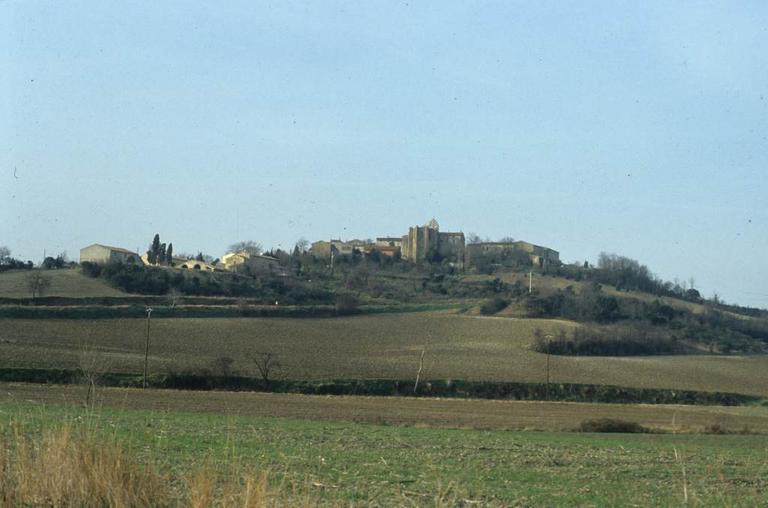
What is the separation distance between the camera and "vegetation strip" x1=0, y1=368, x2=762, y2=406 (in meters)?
53.4

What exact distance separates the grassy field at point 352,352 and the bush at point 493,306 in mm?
10571

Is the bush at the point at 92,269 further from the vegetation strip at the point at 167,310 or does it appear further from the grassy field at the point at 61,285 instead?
the vegetation strip at the point at 167,310

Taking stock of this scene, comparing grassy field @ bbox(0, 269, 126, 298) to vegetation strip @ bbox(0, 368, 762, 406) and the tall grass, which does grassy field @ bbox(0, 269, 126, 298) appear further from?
the tall grass

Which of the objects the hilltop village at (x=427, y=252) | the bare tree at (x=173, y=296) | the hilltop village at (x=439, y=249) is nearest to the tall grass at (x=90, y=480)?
the bare tree at (x=173, y=296)

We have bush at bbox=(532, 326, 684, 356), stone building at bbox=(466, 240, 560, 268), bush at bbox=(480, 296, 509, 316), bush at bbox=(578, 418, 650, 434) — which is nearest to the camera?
bush at bbox=(578, 418, 650, 434)

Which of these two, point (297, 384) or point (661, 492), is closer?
point (661, 492)

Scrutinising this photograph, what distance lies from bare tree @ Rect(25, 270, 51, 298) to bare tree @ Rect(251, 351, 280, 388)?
90.6 ft

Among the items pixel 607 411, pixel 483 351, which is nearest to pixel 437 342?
pixel 483 351

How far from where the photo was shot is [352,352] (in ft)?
243

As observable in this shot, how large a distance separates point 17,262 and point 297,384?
56382 millimetres

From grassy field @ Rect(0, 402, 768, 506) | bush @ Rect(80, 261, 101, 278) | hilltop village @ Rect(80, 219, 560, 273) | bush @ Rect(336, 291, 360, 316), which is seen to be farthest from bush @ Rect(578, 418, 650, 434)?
hilltop village @ Rect(80, 219, 560, 273)

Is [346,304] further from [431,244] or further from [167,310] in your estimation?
[431,244]

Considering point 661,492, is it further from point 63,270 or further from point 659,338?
point 63,270

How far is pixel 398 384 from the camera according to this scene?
61.9 meters
